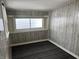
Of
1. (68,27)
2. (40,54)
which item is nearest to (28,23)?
(40,54)

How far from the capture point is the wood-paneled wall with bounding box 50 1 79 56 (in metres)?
2.85

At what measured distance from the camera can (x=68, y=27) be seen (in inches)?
128

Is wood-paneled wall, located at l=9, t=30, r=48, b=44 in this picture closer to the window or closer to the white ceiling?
the window

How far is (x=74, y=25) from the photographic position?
2.93 metres

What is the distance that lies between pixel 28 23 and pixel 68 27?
2515mm

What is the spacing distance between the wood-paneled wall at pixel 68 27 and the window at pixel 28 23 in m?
1.34

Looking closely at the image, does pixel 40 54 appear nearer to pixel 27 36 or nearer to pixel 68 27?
pixel 27 36

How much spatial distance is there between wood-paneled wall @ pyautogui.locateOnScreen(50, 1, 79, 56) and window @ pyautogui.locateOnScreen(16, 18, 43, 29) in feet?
4.41

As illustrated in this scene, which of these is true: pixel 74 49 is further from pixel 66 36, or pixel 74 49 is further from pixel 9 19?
pixel 9 19

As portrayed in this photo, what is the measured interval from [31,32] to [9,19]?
153cm

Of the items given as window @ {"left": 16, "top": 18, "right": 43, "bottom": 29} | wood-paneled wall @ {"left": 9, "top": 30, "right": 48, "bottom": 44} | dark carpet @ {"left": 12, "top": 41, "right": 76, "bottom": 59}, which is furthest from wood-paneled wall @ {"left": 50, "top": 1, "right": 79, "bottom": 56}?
window @ {"left": 16, "top": 18, "right": 43, "bottom": 29}

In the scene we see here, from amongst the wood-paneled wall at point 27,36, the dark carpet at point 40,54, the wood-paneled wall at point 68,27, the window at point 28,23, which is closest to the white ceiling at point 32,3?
the wood-paneled wall at point 68,27

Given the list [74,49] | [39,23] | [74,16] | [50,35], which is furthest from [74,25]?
[39,23]

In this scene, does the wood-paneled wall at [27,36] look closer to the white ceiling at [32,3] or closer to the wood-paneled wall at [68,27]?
the wood-paneled wall at [68,27]
